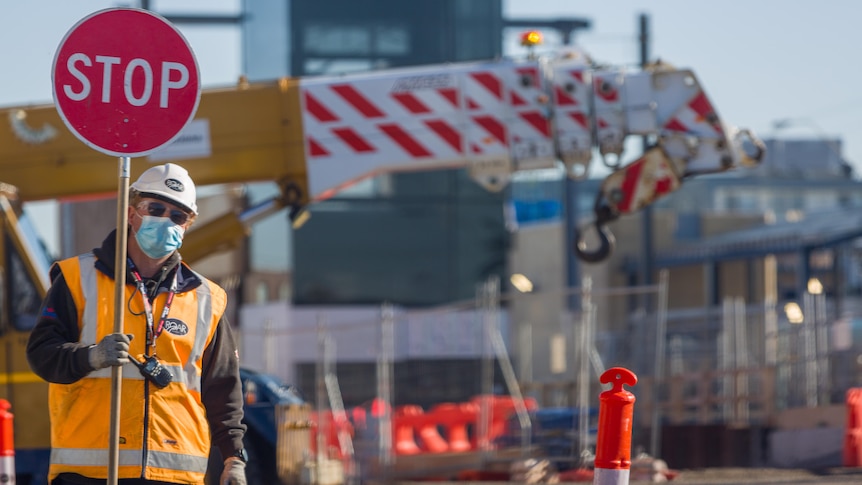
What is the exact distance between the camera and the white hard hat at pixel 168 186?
611 cm

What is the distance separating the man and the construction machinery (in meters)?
5.53

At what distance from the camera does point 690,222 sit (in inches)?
2082

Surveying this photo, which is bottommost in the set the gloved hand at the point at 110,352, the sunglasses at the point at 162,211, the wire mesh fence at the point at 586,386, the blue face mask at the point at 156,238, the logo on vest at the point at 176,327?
the wire mesh fence at the point at 586,386

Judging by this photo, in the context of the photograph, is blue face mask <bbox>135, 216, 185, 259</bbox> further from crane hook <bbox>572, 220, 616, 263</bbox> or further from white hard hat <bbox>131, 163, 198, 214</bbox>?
crane hook <bbox>572, 220, 616, 263</bbox>

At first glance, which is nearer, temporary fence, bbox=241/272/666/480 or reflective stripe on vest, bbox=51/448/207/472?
reflective stripe on vest, bbox=51/448/207/472

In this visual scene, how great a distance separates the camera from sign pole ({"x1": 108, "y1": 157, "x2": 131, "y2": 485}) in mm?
5584

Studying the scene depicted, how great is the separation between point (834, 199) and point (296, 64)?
56.1 metres

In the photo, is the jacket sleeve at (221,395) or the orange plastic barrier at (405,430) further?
the orange plastic barrier at (405,430)

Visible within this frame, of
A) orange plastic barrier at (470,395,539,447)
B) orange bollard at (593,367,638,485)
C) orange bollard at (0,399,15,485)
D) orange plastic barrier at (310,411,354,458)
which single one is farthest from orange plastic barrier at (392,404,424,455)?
orange bollard at (593,367,638,485)

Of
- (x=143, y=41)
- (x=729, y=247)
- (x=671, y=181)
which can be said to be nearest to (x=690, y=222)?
(x=729, y=247)

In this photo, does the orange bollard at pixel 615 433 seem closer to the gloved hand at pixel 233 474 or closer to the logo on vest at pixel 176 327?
the gloved hand at pixel 233 474

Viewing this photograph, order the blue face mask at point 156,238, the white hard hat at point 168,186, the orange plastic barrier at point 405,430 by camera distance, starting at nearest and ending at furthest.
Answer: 1. the blue face mask at point 156,238
2. the white hard hat at point 168,186
3. the orange plastic barrier at point 405,430

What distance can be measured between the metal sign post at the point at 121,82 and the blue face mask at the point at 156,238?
26cm

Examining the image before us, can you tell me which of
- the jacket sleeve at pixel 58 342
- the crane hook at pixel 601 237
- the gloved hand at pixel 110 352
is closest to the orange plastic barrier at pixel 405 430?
the crane hook at pixel 601 237
